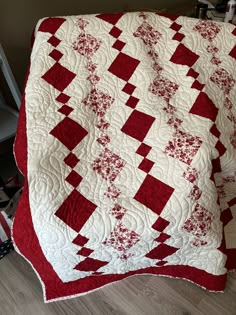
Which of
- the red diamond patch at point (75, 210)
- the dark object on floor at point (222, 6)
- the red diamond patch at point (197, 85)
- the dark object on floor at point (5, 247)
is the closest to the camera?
the red diamond patch at point (75, 210)

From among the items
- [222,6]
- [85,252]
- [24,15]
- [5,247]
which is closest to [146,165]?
[85,252]

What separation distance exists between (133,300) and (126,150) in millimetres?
585

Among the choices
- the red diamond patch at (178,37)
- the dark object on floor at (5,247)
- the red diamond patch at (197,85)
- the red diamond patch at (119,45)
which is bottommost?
the dark object on floor at (5,247)

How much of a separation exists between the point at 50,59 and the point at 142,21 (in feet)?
1.19

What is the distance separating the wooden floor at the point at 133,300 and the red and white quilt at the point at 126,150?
2.5 inches

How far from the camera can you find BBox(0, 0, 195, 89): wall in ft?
4.30

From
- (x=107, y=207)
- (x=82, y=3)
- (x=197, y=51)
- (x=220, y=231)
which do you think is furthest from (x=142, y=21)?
(x=220, y=231)

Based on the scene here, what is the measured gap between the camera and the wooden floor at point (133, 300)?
1.09m

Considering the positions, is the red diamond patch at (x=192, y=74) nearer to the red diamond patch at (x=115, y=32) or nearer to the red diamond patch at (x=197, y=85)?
the red diamond patch at (x=197, y=85)

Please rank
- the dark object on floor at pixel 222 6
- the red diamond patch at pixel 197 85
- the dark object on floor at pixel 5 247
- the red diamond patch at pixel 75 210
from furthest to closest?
the dark object on floor at pixel 222 6, the dark object on floor at pixel 5 247, the red diamond patch at pixel 197 85, the red diamond patch at pixel 75 210

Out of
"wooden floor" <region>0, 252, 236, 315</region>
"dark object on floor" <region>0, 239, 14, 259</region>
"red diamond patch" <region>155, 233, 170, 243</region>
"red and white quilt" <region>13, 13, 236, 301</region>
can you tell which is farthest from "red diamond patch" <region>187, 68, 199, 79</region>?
"dark object on floor" <region>0, 239, 14, 259</region>

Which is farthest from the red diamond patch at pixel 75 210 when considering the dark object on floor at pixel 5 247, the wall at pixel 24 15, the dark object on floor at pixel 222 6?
the dark object on floor at pixel 222 6

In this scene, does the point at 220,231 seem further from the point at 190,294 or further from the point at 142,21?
the point at 142,21

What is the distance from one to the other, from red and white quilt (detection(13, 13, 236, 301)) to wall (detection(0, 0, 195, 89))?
317mm
